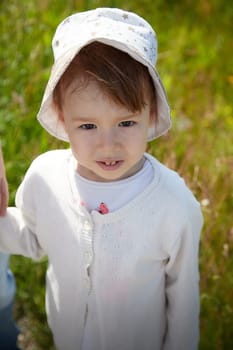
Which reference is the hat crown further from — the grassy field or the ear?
the grassy field

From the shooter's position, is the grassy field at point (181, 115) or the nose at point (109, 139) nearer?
the nose at point (109, 139)

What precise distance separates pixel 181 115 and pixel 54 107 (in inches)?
81.0

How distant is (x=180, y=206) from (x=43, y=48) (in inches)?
69.6

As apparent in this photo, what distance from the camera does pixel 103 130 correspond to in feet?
5.45

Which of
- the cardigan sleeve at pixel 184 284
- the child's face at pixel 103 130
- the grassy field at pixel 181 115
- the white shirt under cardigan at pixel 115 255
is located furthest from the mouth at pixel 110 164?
the grassy field at pixel 181 115

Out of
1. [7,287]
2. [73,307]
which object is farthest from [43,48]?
[73,307]

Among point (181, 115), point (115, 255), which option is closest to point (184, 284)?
point (115, 255)

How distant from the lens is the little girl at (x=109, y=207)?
1.64m

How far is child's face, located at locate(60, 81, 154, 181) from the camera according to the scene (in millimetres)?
1634

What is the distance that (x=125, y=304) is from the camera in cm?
187

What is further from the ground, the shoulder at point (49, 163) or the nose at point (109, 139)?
the nose at point (109, 139)

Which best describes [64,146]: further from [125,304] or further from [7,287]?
[125,304]

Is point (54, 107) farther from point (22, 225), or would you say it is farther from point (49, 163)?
point (22, 225)

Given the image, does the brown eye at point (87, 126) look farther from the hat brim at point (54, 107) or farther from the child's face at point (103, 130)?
the hat brim at point (54, 107)
